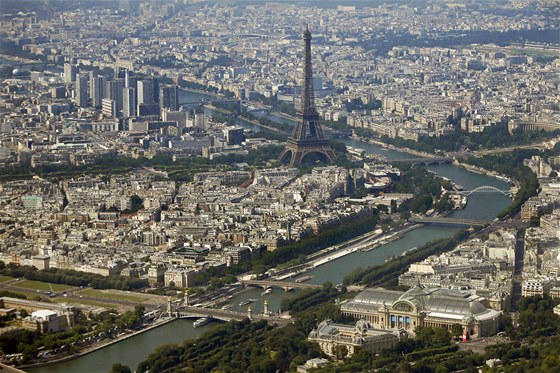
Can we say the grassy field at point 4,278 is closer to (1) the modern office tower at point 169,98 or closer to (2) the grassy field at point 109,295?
(2) the grassy field at point 109,295

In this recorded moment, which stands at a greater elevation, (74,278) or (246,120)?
(74,278)

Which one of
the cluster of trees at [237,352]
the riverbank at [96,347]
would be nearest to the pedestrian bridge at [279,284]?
the riverbank at [96,347]

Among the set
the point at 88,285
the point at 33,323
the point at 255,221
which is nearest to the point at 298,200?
the point at 255,221

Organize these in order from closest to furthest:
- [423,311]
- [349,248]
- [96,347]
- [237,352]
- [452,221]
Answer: [237,352], [96,347], [423,311], [349,248], [452,221]

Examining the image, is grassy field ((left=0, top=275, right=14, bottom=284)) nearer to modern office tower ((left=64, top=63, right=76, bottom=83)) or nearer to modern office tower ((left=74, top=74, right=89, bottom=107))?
modern office tower ((left=74, top=74, right=89, bottom=107))

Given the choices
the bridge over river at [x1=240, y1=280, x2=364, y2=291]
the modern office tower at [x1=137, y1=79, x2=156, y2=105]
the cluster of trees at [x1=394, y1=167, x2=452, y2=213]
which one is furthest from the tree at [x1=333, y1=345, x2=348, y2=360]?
the modern office tower at [x1=137, y1=79, x2=156, y2=105]

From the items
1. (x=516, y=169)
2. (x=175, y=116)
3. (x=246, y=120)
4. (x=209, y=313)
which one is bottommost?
(x=246, y=120)

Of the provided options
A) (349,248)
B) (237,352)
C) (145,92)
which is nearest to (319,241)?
(349,248)

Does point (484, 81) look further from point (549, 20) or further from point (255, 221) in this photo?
point (255, 221)

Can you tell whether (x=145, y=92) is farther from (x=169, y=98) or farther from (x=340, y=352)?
(x=340, y=352)
